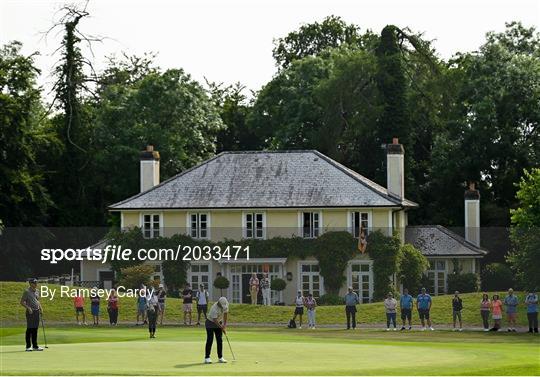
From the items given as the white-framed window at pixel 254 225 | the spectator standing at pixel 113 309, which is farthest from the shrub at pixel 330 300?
the spectator standing at pixel 113 309

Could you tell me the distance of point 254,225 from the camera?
8312 cm

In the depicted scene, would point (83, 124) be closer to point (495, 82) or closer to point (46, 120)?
point (46, 120)

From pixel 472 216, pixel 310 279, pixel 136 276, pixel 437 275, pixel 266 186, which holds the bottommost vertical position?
pixel 310 279

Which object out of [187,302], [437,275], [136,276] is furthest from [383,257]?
[187,302]

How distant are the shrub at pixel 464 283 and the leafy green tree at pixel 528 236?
7161 millimetres

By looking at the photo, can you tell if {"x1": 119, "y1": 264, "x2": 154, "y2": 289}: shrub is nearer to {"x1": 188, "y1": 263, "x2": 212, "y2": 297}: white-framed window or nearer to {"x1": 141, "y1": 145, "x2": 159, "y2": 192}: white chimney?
{"x1": 188, "y1": 263, "x2": 212, "y2": 297}: white-framed window

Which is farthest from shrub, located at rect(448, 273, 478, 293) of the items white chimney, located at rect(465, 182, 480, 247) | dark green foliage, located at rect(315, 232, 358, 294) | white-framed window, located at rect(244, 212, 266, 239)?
white-framed window, located at rect(244, 212, 266, 239)

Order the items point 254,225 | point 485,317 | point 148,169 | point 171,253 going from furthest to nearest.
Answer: point 148,169, point 254,225, point 171,253, point 485,317

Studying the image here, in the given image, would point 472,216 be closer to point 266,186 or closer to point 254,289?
point 266,186

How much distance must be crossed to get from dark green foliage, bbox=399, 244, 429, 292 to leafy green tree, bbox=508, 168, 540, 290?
30.3 feet

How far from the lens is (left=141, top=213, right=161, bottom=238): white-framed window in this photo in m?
83.5

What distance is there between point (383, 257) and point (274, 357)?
1759 inches

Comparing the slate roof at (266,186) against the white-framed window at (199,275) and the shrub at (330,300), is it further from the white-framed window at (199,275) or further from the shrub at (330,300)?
the shrub at (330,300)

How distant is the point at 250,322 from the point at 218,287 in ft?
50.5
